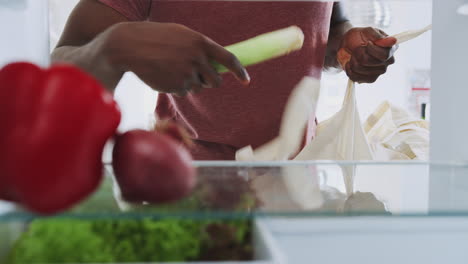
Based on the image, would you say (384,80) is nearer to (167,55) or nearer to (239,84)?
(239,84)

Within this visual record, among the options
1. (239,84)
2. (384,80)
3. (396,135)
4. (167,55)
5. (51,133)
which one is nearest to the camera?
(51,133)

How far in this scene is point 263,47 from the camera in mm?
427

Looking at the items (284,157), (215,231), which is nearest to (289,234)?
(215,231)

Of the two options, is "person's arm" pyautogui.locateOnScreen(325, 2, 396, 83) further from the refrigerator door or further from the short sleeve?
the refrigerator door

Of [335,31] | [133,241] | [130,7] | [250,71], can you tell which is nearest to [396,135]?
[335,31]

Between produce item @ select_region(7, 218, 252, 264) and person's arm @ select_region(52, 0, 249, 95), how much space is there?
6.0 inches

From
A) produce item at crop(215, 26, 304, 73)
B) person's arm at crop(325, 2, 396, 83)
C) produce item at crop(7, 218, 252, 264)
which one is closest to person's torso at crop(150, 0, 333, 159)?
person's arm at crop(325, 2, 396, 83)

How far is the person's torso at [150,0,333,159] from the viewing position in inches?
35.8

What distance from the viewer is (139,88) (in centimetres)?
146

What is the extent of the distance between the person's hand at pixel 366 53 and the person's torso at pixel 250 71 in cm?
23

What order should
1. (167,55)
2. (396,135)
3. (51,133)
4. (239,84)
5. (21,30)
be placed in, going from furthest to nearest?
(396,135) → (239,84) → (21,30) → (167,55) → (51,133)

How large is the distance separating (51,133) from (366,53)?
21.6 inches

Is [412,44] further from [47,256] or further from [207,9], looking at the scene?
[47,256]

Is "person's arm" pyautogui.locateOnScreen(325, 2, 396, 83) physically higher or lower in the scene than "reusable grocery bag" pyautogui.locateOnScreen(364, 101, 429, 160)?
higher
